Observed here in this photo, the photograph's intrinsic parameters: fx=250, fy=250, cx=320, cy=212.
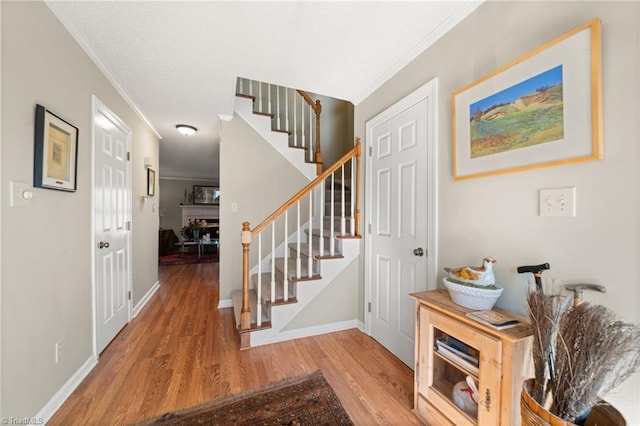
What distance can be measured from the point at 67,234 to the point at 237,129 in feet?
6.64

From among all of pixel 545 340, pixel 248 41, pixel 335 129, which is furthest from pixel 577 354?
pixel 335 129

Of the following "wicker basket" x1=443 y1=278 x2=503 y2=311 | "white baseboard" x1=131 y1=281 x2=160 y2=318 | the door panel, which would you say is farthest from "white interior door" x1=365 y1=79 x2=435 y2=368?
"white baseboard" x1=131 y1=281 x2=160 y2=318

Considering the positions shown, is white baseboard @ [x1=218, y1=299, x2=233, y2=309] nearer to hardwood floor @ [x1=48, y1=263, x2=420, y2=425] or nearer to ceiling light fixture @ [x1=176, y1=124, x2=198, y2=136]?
hardwood floor @ [x1=48, y1=263, x2=420, y2=425]

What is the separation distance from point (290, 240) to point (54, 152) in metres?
2.34

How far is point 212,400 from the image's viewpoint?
1.52m

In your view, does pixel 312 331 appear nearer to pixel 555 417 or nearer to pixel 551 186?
pixel 555 417

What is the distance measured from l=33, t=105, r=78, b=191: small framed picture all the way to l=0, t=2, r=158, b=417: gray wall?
0.03m

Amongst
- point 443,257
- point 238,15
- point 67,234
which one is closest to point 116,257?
point 67,234

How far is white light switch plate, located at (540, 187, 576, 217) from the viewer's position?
1.01 meters

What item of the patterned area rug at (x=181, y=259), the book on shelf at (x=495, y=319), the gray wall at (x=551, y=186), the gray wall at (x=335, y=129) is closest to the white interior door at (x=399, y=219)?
the gray wall at (x=551, y=186)

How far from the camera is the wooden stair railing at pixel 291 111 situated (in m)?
3.36

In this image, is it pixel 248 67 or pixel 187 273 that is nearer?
pixel 248 67

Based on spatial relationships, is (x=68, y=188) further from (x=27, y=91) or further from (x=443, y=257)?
(x=443, y=257)

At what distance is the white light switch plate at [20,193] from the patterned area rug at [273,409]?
51.5 inches
